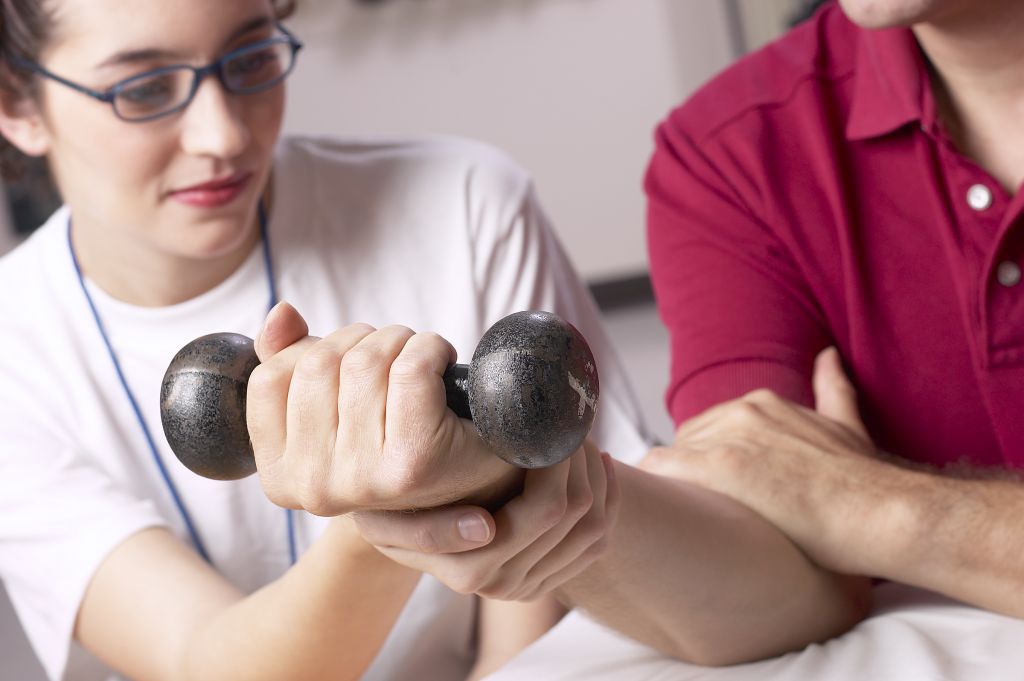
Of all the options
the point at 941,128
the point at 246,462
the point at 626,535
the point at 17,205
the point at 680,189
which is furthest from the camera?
the point at 17,205

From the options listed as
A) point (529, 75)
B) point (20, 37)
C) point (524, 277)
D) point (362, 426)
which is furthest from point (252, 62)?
point (529, 75)

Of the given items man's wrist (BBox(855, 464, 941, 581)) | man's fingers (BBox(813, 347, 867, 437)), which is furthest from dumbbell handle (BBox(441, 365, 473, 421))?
man's fingers (BBox(813, 347, 867, 437))

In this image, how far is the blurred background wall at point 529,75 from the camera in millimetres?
3945

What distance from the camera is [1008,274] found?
1.18m

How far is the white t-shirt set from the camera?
4.25 feet

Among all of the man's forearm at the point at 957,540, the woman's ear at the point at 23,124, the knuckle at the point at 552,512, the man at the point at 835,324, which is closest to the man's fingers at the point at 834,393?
the man at the point at 835,324

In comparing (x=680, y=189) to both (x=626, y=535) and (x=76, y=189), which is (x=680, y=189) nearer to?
(x=626, y=535)

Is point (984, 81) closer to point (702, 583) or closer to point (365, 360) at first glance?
point (702, 583)

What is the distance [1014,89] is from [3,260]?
1.21 meters

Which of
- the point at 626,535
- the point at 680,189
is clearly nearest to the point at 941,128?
the point at 680,189

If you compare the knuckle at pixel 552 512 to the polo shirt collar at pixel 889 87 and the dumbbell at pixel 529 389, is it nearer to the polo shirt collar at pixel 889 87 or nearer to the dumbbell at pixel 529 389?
the dumbbell at pixel 529 389

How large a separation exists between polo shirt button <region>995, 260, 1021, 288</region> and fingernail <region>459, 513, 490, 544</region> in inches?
28.4

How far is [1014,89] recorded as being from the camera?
1.24 metres

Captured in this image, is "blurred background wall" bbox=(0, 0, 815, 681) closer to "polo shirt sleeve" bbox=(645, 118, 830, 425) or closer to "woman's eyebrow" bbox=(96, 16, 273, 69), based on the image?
"polo shirt sleeve" bbox=(645, 118, 830, 425)
